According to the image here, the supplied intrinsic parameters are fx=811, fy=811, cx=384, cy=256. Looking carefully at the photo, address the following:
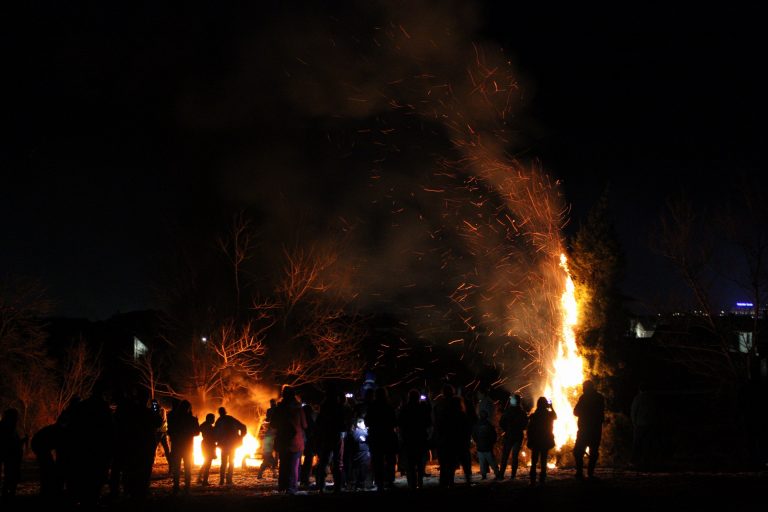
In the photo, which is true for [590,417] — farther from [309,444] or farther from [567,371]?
[567,371]

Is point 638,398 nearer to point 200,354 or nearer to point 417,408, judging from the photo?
point 417,408

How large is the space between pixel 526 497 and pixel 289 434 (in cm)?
391

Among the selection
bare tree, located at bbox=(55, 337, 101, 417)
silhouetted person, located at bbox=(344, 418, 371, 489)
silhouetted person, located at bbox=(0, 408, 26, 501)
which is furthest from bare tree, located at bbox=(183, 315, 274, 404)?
bare tree, located at bbox=(55, 337, 101, 417)

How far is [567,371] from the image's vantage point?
19.5 m

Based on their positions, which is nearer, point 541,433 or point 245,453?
point 541,433

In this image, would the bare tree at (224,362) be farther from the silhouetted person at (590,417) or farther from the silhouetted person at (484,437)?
the silhouetted person at (590,417)

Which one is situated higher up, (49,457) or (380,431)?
(380,431)

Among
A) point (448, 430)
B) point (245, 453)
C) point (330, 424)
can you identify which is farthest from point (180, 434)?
point (245, 453)

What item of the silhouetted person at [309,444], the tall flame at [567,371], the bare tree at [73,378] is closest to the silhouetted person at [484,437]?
the silhouetted person at [309,444]

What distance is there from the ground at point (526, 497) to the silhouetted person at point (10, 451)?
337 millimetres

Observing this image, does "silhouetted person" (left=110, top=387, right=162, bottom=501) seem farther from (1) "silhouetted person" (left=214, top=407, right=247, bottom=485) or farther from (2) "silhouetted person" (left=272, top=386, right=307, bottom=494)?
(1) "silhouetted person" (left=214, top=407, right=247, bottom=485)

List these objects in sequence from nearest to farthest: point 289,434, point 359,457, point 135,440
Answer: point 135,440 < point 289,434 < point 359,457

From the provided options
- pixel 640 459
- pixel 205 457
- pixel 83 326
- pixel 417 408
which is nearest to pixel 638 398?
pixel 640 459

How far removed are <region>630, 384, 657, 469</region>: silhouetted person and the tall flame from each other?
2731mm
